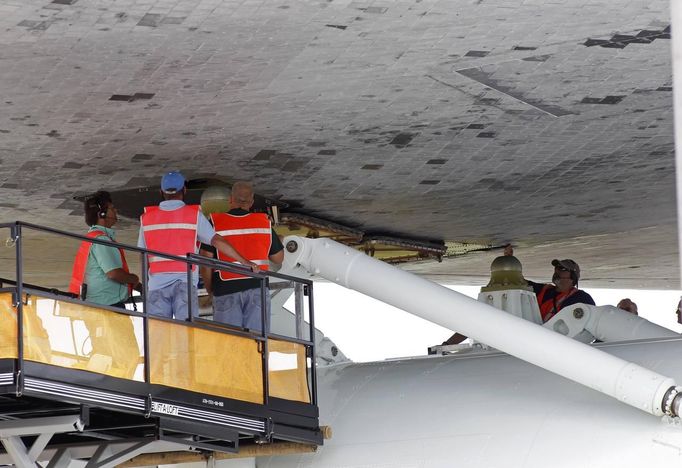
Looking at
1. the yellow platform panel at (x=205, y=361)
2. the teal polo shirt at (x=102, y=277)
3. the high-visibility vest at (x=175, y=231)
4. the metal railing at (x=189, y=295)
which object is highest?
the high-visibility vest at (x=175, y=231)

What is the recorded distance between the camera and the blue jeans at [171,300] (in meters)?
12.5

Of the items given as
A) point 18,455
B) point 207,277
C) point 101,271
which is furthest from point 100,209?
point 18,455

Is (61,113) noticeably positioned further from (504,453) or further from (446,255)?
(446,255)

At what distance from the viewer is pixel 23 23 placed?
11.3 metres

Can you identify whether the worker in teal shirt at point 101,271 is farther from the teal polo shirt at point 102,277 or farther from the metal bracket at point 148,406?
the metal bracket at point 148,406

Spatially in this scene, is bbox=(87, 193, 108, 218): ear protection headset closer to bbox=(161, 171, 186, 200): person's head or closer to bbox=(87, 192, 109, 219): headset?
bbox=(87, 192, 109, 219): headset

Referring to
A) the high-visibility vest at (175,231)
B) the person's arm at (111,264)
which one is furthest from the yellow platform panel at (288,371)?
the person's arm at (111,264)

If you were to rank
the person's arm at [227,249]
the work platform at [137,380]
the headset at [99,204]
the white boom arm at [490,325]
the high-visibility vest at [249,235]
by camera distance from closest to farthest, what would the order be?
the work platform at [137,380]
the white boom arm at [490,325]
the person's arm at [227,249]
the headset at [99,204]
the high-visibility vest at [249,235]

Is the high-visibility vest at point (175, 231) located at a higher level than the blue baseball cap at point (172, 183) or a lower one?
lower

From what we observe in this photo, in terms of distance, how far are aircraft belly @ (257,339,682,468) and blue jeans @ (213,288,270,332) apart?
5.10ft

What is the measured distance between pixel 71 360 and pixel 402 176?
7585 mm

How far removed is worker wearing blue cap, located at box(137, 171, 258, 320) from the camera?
1252cm

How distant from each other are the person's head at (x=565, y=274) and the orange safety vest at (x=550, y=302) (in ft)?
0.30

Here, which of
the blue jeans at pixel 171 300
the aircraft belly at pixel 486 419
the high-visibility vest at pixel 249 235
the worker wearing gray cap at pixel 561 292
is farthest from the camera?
the worker wearing gray cap at pixel 561 292
